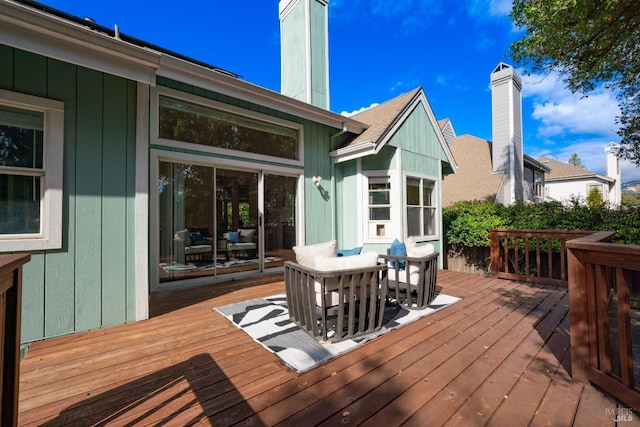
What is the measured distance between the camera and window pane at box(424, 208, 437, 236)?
683 centimetres

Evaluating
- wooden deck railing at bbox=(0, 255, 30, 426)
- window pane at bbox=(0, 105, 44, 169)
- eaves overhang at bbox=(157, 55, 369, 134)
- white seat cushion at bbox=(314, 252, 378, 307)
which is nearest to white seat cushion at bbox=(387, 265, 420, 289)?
white seat cushion at bbox=(314, 252, 378, 307)

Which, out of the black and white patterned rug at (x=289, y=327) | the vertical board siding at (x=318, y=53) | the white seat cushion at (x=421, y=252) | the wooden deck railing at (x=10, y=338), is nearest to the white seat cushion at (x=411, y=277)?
the white seat cushion at (x=421, y=252)

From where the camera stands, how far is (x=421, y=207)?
6695 millimetres

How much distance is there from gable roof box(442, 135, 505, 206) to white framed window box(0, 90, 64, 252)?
1275 cm

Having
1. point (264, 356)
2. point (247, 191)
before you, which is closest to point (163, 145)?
point (247, 191)

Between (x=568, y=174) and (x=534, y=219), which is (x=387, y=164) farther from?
(x=568, y=174)

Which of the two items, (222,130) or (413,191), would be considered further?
(413,191)

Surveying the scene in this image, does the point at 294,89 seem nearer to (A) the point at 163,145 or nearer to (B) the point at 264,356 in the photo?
(A) the point at 163,145

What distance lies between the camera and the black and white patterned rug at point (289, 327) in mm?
2320

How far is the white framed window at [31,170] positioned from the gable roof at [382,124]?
4669 millimetres

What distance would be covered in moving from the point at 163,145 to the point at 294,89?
4236 mm

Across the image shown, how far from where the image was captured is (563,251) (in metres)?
4.86

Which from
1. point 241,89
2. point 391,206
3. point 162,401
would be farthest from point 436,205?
point 162,401

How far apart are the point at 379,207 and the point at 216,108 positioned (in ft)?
13.0
